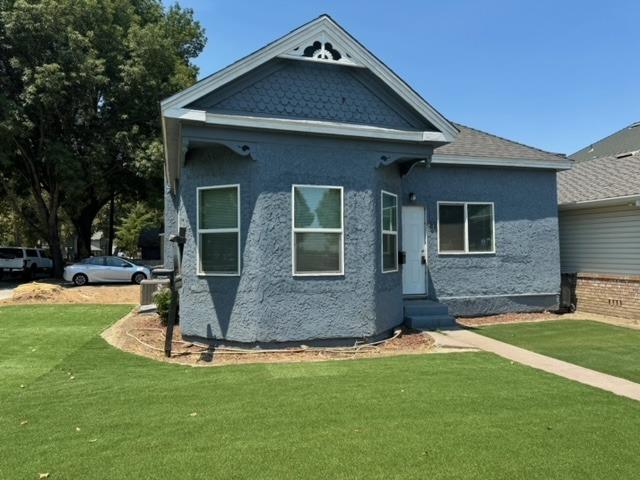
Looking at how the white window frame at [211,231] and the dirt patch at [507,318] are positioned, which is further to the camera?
the dirt patch at [507,318]

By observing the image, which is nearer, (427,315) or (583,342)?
(583,342)

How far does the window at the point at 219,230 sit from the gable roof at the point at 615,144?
24098 millimetres

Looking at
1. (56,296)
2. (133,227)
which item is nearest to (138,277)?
(56,296)

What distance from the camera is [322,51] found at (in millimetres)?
8742

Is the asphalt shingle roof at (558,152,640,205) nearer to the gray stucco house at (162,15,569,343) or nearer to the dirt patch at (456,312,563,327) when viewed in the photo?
the dirt patch at (456,312,563,327)

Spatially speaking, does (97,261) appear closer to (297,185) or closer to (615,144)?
(297,185)

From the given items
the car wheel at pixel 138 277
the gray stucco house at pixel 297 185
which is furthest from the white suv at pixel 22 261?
the gray stucco house at pixel 297 185

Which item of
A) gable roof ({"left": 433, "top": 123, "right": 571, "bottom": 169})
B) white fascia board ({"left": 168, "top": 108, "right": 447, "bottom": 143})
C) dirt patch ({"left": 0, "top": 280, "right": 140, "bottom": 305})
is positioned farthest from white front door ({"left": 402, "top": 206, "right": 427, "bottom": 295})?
dirt patch ({"left": 0, "top": 280, "right": 140, "bottom": 305})

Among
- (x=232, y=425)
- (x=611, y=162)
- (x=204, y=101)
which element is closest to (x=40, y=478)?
(x=232, y=425)

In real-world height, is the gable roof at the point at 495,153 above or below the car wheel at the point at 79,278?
above

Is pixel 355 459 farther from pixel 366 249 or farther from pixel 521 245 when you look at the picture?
pixel 521 245

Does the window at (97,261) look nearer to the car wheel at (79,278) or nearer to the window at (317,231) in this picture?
the car wheel at (79,278)

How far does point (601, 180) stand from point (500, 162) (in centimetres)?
405

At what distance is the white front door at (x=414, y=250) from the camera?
1166 cm
